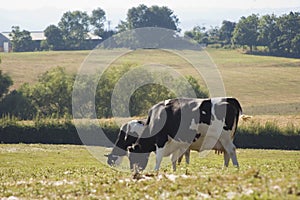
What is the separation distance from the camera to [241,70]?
132m

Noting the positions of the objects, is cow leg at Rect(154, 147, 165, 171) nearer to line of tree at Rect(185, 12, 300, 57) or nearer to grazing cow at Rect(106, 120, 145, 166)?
grazing cow at Rect(106, 120, 145, 166)

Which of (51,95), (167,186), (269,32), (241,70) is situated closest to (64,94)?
(51,95)

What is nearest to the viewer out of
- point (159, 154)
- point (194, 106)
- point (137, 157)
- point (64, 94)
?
point (159, 154)

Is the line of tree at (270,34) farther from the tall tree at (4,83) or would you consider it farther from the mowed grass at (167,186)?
the mowed grass at (167,186)

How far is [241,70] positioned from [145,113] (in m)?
38.1

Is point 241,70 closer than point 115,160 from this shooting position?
No

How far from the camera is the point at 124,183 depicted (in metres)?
16.9

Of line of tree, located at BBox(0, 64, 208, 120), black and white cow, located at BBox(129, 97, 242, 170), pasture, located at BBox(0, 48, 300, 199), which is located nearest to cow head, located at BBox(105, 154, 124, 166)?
pasture, located at BBox(0, 48, 300, 199)

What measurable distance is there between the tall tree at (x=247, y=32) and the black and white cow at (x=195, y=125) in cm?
14300

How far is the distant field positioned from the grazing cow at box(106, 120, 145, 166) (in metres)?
65.9

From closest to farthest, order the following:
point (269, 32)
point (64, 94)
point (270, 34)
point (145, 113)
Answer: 1. point (145, 113)
2. point (64, 94)
3. point (270, 34)
4. point (269, 32)

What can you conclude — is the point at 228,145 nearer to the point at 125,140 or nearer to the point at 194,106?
the point at 194,106

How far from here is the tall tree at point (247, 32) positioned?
169 meters

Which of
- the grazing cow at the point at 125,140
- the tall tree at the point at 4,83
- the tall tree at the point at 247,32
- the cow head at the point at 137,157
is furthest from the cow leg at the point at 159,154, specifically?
the tall tree at the point at 247,32
